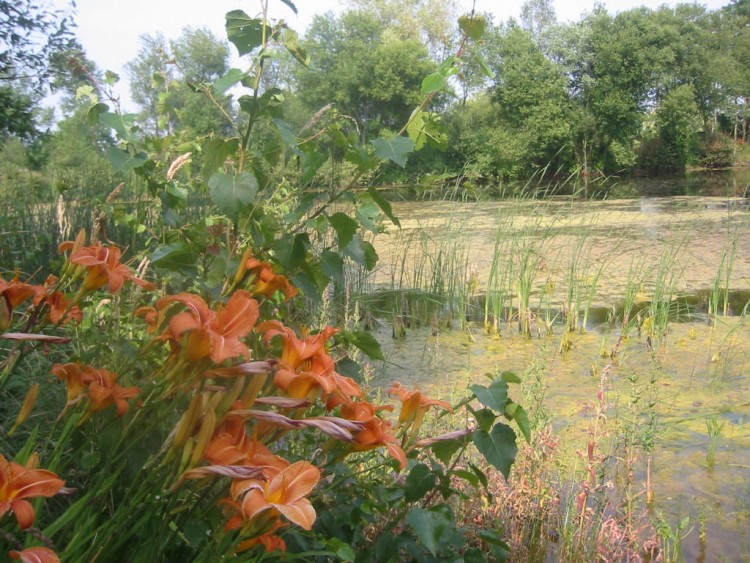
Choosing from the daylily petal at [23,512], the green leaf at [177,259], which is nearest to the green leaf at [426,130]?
the green leaf at [177,259]

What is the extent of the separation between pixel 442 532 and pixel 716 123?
37719mm

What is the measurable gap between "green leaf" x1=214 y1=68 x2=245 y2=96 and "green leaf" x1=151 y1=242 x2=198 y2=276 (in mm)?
295

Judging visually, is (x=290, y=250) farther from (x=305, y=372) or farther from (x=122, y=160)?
(x=305, y=372)

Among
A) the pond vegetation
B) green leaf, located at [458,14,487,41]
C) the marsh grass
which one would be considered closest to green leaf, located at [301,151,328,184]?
the pond vegetation

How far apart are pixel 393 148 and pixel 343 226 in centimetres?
17

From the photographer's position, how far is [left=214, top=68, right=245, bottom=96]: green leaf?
114 centimetres

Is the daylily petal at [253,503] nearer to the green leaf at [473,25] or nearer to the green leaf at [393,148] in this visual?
the green leaf at [393,148]

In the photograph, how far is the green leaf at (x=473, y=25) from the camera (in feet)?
4.19

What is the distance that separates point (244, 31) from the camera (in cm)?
123

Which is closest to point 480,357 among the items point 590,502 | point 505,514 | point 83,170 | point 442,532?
point 590,502

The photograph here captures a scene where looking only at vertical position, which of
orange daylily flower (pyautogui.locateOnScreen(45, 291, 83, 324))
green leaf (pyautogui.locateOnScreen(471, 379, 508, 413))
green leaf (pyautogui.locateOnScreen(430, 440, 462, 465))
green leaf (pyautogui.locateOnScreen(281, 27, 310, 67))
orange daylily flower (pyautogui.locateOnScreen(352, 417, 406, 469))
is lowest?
green leaf (pyautogui.locateOnScreen(430, 440, 462, 465))

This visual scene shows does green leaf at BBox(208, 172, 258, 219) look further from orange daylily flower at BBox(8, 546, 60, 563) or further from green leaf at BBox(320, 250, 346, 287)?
orange daylily flower at BBox(8, 546, 60, 563)

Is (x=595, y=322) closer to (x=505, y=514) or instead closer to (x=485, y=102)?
(x=505, y=514)

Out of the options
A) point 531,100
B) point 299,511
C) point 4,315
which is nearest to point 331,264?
point 4,315
